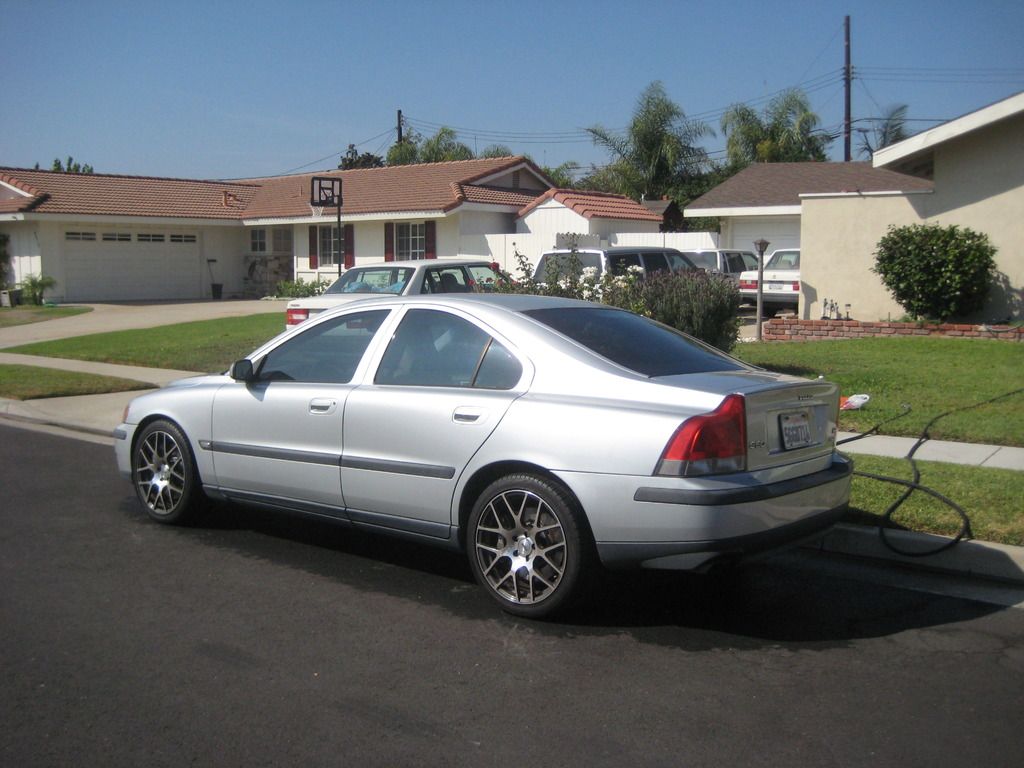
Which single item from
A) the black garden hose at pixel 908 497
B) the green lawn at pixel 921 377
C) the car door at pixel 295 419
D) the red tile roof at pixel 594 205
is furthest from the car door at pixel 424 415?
the red tile roof at pixel 594 205

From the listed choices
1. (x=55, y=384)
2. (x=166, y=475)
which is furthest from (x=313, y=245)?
(x=166, y=475)

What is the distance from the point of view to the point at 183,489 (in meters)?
6.91

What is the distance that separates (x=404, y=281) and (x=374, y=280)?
0.77m

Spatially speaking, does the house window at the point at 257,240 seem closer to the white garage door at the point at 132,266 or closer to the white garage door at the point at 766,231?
the white garage door at the point at 132,266

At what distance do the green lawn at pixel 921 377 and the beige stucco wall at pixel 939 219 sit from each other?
223 centimetres

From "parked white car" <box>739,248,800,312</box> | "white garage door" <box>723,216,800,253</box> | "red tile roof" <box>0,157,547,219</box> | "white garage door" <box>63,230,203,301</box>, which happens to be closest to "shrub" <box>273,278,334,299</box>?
"red tile roof" <box>0,157,547,219</box>

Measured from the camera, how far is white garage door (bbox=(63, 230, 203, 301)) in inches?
1252

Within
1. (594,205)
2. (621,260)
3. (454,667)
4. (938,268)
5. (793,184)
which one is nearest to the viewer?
(454,667)

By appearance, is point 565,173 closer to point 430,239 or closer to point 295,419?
point 430,239

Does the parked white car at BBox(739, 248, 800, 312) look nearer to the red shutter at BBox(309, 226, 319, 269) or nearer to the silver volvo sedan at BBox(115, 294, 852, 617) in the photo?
the red shutter at BBox(309, 226, 319, 269)

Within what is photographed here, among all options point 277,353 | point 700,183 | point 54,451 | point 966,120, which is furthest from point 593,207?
point 277,353

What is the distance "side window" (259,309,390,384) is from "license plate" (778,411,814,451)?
244 cm

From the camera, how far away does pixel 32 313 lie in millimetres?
27703

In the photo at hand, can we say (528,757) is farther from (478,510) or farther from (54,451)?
(54,451)
